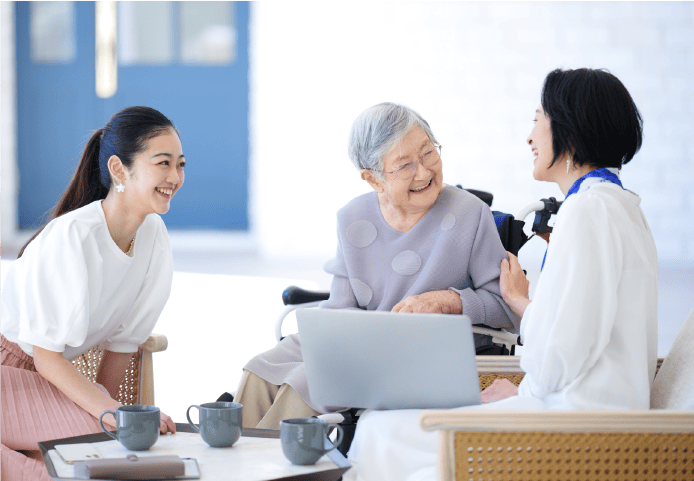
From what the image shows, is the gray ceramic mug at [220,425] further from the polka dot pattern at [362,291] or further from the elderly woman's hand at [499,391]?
the polka dot pattern at [362,291]

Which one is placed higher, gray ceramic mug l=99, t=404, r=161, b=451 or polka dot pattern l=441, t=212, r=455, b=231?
polka dot pattern l=441, t=212, r=455, b=231

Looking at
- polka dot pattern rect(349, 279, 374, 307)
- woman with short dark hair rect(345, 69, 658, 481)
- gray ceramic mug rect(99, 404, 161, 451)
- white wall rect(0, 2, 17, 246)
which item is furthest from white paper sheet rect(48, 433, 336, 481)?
white wall rect(0, 2, 17, 246)

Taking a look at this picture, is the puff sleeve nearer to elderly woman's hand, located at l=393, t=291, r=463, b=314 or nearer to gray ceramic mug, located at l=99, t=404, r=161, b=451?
gray ceramic mug, located at l=99, t=404, r=161, b=451

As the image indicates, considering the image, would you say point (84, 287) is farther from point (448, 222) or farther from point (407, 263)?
point (448, 222)

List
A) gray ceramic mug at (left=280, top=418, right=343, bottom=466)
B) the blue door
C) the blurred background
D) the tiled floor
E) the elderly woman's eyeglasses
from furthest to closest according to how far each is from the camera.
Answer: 1. the blue door
2. the blurred background
3. the tiled floor
4. the elderly woman's eyeglasses
5. gray ceramic mug at (left=280, top=418, right=343, bottom=466)

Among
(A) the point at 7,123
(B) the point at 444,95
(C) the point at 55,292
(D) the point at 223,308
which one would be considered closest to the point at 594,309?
(C) the point at 55,292

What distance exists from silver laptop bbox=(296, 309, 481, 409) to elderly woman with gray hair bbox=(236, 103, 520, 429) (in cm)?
45

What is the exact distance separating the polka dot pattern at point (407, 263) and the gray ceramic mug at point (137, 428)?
82 cm

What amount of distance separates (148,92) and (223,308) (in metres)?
3.53

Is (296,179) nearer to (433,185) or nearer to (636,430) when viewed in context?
(433,185)

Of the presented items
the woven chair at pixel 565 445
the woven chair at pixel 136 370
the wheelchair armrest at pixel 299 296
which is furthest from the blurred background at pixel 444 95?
the woven chair at pixel 565 445

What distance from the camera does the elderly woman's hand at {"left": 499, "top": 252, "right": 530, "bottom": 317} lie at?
176cm

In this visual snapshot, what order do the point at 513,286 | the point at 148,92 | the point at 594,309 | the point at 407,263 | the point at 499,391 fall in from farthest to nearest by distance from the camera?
1. the point at 148,92
2. the point at 407,263
3. the point at 513,286
4. the point at 499,391
5. the point at 594,309

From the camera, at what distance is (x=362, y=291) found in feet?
6.34
